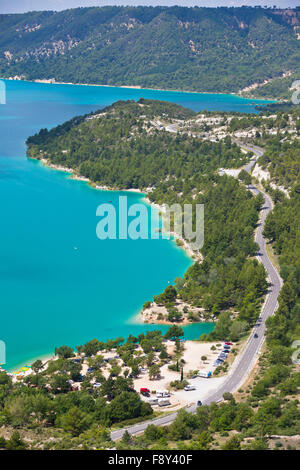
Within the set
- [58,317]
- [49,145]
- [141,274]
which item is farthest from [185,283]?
[49,145]

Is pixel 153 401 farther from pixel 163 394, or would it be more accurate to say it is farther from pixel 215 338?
pixel 215 338

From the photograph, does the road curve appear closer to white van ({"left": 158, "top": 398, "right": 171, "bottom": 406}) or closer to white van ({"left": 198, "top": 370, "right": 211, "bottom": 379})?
white van ({"left": 198, "top": 370, "right": 211, "bottom": 379})

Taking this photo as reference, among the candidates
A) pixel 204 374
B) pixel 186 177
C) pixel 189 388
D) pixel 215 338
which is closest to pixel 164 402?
pixel 189 388

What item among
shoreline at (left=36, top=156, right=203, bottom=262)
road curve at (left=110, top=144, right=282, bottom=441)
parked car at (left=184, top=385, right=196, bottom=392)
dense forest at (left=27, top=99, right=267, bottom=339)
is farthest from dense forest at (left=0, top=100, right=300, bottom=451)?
shoreline at (left=36, top=156, right=203, bottom=262)

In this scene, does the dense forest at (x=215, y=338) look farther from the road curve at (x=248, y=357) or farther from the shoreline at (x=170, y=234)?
the shoreline at (x=170, y=234)

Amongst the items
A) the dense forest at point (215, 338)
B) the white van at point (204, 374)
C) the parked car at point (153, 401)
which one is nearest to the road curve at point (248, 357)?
the dense forest at point (215, 338)
